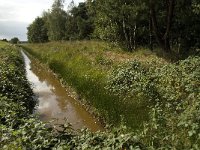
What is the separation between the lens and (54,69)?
27828mm

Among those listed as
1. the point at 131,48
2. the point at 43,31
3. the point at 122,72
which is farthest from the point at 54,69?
the point at 43,31

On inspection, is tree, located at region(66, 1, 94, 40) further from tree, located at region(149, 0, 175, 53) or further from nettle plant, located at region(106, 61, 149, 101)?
nettle plant, located at region(106, 61, 149, 101)

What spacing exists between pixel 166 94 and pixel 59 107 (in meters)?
7.21

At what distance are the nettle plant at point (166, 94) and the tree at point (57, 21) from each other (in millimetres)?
61258

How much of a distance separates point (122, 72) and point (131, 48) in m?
12.1

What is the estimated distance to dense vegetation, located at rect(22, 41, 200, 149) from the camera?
27.7 feet

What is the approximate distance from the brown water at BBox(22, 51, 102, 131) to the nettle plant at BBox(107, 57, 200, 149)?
1.77 meters

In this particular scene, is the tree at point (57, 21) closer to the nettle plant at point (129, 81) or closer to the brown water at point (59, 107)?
the brown water at point (59, 107)

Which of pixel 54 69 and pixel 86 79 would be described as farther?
pixel 54 69

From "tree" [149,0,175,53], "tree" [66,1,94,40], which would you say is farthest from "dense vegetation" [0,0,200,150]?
"tree" [66,1,94,40]

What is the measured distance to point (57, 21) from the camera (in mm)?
78875

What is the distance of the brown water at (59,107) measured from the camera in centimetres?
1489

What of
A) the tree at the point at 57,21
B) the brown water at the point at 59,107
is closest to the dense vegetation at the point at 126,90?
the brown water at the point at 59,107

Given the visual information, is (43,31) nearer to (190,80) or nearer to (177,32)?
(177,32)
